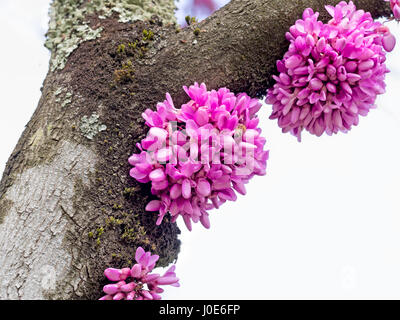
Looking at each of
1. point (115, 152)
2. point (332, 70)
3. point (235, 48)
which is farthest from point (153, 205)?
point (332, 70)

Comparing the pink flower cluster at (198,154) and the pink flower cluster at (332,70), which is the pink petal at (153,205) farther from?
the pink flower cluster at (332,70)

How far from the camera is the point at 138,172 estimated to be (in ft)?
4.81

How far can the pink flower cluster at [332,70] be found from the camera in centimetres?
162

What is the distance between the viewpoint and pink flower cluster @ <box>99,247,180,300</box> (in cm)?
136

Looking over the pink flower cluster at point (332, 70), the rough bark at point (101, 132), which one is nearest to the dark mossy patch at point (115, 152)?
the rough bark at point (101, 132)

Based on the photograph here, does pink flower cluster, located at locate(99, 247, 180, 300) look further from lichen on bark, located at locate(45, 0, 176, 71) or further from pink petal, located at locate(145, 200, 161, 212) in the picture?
lichen on bark, located at locate(45, 0, 176, 71)

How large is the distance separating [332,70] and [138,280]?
1.06 meters

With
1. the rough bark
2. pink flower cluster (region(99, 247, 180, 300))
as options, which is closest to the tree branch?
the rough bark
